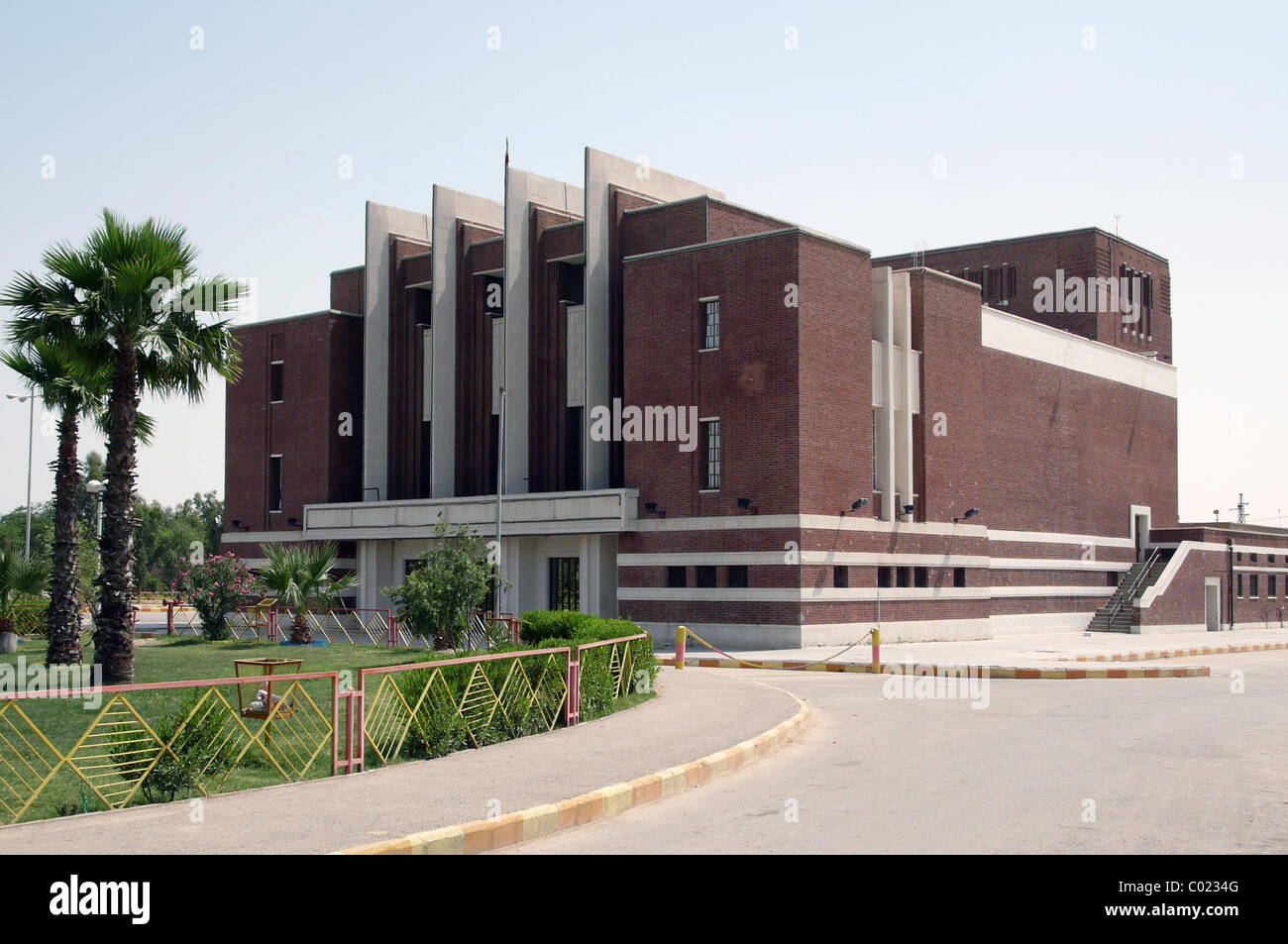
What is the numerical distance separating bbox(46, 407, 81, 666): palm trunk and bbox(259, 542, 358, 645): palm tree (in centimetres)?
972

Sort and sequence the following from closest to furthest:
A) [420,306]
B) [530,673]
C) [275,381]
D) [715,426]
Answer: [530,673], [715,426], [420,306], [275,381]

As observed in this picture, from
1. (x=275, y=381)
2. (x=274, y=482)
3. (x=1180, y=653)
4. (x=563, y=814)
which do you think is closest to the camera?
(x=563, y=814)

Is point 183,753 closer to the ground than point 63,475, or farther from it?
closer to the ground

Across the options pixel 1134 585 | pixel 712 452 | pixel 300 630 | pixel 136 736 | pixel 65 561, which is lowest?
pixel 300 630

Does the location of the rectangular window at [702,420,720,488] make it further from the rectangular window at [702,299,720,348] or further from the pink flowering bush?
the pink flowering bush

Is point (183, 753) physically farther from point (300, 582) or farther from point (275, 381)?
point (275, 381)

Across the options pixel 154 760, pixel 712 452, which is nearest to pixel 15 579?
pixel 712 452

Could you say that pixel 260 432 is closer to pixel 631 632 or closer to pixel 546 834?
pixel 631 632

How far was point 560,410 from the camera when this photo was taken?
41.9m

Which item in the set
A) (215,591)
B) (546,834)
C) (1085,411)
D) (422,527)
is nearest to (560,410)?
(422,527)

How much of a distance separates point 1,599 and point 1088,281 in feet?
150

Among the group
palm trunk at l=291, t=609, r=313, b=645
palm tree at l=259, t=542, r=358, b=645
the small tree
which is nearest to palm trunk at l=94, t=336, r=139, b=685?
the small tree

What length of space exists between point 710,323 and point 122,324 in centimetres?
1975

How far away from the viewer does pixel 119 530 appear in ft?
71.2
